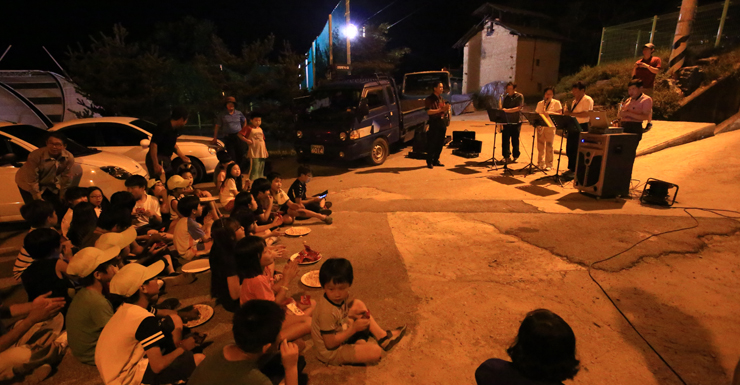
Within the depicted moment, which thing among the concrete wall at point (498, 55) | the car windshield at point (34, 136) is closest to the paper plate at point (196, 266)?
the car windshield at point (34, 136)

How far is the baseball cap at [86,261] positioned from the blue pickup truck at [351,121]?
7020 millimetres

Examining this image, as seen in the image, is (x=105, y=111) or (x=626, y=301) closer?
(x=626, y=301)

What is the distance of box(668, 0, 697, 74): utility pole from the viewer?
12664mm

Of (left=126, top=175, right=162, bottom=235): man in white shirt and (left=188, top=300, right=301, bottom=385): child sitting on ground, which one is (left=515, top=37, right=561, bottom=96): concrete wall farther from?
(left=188, top=300, right=301, bottom=385): child sitting on ground

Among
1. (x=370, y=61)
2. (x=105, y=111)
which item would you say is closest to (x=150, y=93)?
(x=105, y=111)


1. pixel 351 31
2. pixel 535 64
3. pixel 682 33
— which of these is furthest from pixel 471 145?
pixel 535 64

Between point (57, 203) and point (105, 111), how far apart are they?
10338 millimetres

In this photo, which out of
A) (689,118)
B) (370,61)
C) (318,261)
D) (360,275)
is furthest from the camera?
(370,61)

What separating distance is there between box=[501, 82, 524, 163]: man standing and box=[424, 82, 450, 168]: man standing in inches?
56.5

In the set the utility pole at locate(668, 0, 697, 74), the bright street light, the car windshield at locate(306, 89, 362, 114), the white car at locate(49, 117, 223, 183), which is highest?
the bright street light

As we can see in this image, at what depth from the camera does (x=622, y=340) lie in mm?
3109

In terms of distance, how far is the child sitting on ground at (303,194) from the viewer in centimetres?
616

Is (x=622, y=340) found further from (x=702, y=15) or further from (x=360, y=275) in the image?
(x=702, y=15)

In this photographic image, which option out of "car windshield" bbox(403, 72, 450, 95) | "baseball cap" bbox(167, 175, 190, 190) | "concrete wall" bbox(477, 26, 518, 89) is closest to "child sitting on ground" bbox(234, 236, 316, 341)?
"baseball cap" bbox(167, 175, 190, 190)
